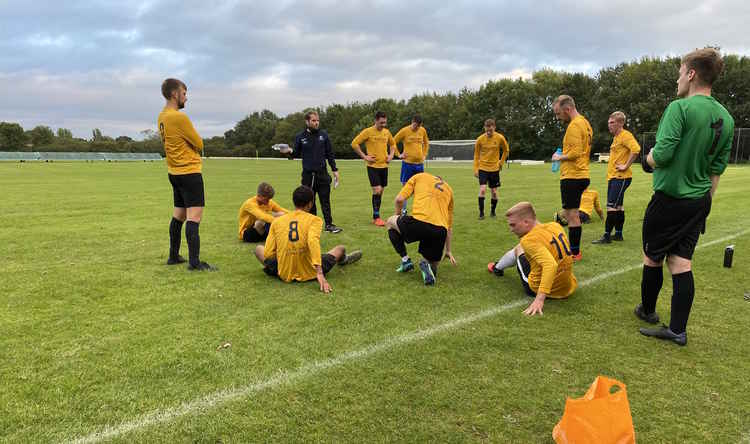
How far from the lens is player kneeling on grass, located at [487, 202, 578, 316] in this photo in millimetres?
4316

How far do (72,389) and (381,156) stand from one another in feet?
26.4

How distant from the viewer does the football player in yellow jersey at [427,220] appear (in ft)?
17.0

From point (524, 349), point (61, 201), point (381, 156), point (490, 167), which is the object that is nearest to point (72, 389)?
point (524, 349)

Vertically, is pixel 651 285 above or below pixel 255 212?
below

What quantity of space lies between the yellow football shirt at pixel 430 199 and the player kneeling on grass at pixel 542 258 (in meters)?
0.87

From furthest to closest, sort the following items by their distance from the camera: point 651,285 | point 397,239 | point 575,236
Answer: point 575,236 → point 397,239 → point 651,285

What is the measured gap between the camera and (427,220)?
5176 millimetres

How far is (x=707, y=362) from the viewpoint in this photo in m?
3.41

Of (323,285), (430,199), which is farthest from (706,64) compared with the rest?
(323,285)

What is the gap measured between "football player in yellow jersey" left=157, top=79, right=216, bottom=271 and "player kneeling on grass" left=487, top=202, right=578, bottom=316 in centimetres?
401

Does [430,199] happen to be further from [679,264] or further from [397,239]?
[679,264]

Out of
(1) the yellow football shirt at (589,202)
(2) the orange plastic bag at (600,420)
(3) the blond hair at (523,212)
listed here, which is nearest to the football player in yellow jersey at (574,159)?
(3) the blond hair at (523,212)

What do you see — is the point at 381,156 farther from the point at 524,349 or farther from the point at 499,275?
the point at 524,349

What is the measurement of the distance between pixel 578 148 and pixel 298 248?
4375mm
